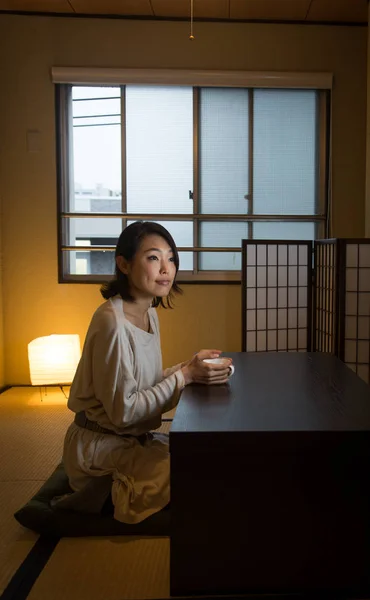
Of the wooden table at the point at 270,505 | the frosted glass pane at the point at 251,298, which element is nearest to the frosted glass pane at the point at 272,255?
the frosted glass pane at the point at 251,298

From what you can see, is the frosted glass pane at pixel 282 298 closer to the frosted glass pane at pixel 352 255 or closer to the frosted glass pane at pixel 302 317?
the frosted glass pane at pixel 302 317

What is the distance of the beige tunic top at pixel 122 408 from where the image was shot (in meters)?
2.03

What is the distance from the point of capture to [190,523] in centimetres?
157

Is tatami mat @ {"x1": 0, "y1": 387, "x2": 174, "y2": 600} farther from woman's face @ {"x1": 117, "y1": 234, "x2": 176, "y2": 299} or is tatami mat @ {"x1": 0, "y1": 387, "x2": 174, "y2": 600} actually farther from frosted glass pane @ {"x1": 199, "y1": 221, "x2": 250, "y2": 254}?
frosted glass pane @ {"x1": 199, "y1": 221, "x2": 250, "y2": 254}

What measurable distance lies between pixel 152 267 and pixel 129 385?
1.37 feet

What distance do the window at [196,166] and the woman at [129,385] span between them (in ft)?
8.30

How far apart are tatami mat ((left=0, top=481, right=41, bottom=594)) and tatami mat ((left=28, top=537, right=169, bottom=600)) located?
112mm

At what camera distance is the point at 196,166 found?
4.69m

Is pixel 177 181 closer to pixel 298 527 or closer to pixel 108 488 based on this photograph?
pixel 108 488

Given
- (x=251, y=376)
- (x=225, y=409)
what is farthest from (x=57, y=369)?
(x=225, y=409)

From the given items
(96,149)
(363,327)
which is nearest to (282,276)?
(363,327)

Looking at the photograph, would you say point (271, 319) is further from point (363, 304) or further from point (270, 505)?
point (270, 505)

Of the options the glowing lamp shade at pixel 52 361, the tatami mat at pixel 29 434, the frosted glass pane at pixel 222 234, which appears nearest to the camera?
the tatami mat at pixel 29 434

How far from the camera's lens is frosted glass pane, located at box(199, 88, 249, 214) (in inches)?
184
